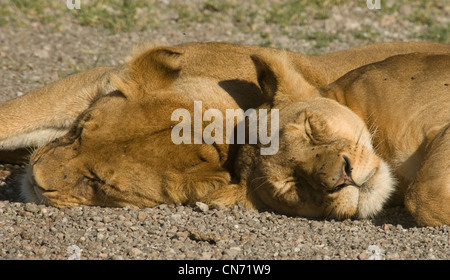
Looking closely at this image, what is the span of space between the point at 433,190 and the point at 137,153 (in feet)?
5.47

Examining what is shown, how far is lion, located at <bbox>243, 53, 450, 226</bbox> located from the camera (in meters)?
3.89

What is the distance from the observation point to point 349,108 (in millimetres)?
4461

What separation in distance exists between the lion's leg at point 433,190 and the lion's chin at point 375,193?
0.14m

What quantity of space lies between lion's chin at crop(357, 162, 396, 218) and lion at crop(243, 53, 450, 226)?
1 cm

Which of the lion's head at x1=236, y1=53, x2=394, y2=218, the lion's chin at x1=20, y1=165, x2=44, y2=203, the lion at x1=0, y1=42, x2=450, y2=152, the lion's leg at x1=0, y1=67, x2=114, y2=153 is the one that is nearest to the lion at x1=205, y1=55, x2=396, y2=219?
the lion's head at x1=236, y1=53, x2=394, y2=218

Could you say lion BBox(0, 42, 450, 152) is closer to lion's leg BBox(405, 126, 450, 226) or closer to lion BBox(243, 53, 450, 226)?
lion BBox(243, 53, 450, 226)

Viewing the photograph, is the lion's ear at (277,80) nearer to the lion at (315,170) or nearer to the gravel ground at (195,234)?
the lion at (315,170)

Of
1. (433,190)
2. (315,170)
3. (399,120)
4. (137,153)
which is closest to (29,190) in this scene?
(137,153)

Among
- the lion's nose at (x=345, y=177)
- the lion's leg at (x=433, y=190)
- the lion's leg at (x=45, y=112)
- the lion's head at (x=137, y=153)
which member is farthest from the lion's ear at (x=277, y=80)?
the lion's leg at (x=45, y=112)

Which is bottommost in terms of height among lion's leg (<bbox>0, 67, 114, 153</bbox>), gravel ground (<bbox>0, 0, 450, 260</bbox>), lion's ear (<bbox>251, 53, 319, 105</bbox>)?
gravel ground (<bbox>0, 0, 450, 260</bbox>)

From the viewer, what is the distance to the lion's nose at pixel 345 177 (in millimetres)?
3832

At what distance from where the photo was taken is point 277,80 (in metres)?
4.47

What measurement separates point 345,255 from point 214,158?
1050mm
